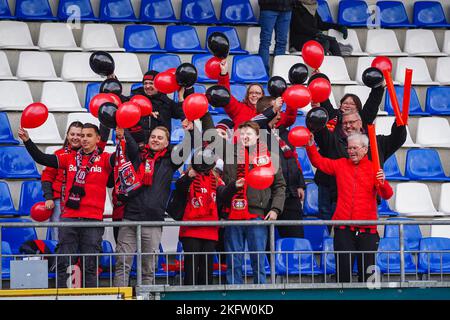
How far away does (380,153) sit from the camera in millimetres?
12508

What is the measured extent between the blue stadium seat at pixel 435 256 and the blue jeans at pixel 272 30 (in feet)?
10.0

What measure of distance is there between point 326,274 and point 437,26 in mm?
5105

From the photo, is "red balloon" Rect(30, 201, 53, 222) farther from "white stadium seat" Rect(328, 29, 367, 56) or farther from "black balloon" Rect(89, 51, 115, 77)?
"white stadium seat" Rect(328, 29, 367, 56)

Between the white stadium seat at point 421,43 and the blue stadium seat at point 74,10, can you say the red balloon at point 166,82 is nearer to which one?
the blue stadium seat at point 74,10

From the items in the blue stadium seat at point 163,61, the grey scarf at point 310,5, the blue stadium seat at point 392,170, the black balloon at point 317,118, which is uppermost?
the grey scarf at point 310,5

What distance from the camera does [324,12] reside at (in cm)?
1611

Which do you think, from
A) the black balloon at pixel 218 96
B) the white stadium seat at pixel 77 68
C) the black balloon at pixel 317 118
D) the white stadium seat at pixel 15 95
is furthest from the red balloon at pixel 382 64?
the white stadium seat at pixel 15 95

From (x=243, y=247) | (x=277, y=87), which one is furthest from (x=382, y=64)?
(x=243, y=247)

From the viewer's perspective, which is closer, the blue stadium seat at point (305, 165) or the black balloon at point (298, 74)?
the black balloon at point (298, 74)

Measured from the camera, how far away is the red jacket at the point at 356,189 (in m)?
12.0

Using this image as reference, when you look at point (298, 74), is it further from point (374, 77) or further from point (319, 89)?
point (374, 77)

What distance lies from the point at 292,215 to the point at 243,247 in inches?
32.8

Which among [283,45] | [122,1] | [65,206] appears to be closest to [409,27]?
[283,45]
